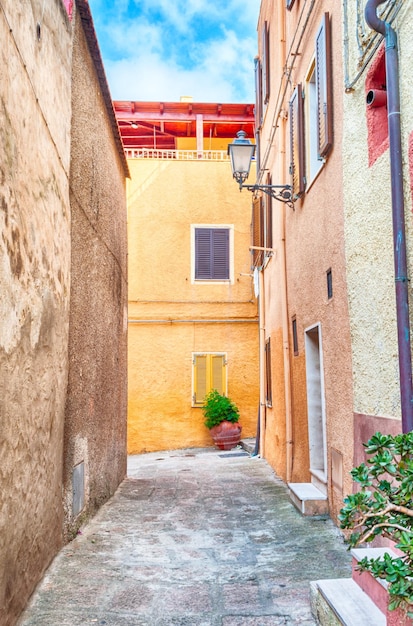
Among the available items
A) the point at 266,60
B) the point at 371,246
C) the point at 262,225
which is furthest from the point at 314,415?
the point at 266,60

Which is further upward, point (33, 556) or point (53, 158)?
point (53, 158)

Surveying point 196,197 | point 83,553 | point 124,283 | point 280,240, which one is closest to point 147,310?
point 196,197

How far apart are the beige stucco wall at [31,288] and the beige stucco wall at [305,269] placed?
7.81 feet

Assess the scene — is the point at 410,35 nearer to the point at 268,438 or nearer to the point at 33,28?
the point at 33,28

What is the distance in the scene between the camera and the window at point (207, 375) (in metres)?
15.3

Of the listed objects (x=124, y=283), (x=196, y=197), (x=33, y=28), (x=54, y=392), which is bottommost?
(x=54, y=392)

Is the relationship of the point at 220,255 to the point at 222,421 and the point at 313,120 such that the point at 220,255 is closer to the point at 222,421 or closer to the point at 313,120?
the point at 222,421

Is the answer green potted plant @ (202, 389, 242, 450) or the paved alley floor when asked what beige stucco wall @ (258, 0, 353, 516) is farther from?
green potted plant @ (202, 389, 242, 450)

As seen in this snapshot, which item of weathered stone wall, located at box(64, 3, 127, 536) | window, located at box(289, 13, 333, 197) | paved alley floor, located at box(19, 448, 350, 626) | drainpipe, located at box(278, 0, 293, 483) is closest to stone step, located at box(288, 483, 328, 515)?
paved alley floor, located at box(19, 448, 350, 626)

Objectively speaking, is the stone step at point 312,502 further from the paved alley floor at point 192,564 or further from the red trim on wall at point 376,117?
the red trim on wall at point 376,117

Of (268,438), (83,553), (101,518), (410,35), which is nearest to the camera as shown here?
(410,35)

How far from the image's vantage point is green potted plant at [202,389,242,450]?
1448 cm

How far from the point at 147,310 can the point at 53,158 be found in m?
10.9

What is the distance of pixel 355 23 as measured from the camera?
192 inches
